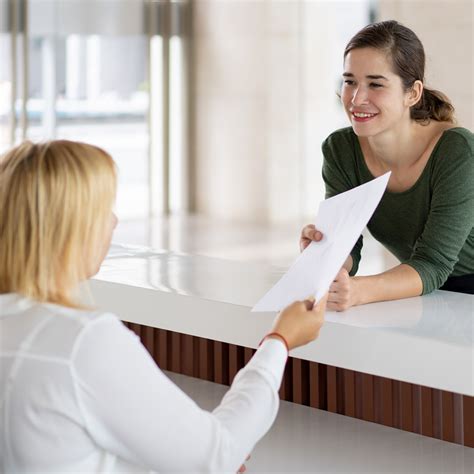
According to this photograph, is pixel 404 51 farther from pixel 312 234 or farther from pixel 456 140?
pixel 312 234

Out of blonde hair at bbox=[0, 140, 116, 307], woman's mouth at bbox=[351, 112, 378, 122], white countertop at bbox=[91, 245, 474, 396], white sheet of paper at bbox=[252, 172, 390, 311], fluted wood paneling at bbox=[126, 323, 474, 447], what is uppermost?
woman's mouth at bbox=[351, 112, 378, 122]

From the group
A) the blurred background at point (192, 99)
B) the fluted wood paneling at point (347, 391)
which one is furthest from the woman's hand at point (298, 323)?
the blurred background at point (192, 99)

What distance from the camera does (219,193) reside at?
13.6 metres

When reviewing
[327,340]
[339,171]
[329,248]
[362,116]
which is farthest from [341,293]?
[339,171]

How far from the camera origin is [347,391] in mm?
2938

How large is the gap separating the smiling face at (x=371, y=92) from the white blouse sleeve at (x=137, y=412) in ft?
5.11

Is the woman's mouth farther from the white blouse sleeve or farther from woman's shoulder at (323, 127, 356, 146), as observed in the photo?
the white blouse sleeve

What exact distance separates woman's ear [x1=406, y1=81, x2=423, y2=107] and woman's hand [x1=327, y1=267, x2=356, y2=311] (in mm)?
828

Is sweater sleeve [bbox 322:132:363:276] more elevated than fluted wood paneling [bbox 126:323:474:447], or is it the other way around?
sweater sleeve [bbox 322:132:363:276]

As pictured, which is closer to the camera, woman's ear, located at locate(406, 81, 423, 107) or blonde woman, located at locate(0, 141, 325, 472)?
blonde woman, located at locate(0, 141, 325, 472)

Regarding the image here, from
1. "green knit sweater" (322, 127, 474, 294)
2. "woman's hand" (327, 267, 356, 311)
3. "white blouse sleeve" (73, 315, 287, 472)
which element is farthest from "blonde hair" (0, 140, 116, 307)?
"green knit sweater" (322, 127, 474, 294)

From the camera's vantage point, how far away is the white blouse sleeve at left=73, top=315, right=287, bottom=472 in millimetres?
1596

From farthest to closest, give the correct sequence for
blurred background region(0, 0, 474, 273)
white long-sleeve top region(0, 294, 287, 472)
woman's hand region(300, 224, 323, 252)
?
blurred background region(0, 0, 474, 273), woman's hand region(300, 224, 323, 252), white long-sleeve top region(0, 294, 287, 472)

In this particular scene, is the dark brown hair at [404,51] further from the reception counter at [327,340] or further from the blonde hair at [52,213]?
the blonde hair at [52,213]
